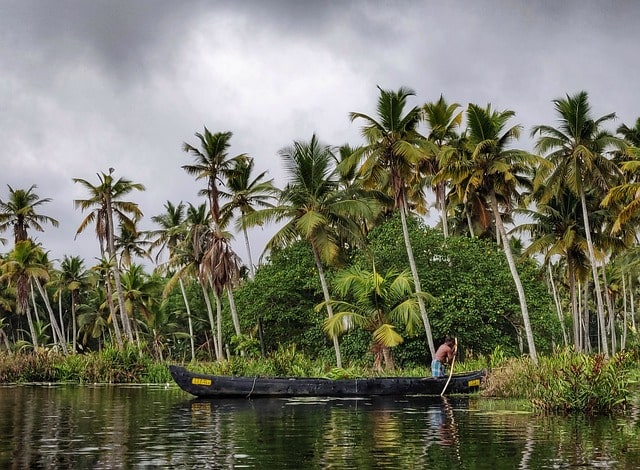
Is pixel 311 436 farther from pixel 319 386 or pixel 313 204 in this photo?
pixel 313 204

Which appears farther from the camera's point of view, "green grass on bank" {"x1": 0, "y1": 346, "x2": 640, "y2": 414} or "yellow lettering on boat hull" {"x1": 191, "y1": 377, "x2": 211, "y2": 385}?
"yellow lettering on boat hull" {"x1": 191, "y1": 377, "x2": 211, "y2": 385}

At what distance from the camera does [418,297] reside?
104 ft

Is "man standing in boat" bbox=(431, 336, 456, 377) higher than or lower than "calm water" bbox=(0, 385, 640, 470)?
higher

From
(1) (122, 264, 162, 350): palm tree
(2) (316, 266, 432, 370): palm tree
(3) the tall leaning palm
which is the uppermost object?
(3) the tall leaning palm

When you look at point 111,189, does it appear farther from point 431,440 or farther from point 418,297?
point 431,440

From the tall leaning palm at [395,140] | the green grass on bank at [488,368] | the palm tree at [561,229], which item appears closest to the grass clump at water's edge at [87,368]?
the green grass on bank at [488,368]

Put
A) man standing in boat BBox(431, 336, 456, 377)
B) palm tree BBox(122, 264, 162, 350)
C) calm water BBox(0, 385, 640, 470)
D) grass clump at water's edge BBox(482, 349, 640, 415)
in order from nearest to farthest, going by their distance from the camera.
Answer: calm water BBox(0, 385, 640, 470)
grass clump at water's edge BBox(482, 349, 640, 415)
man standing in boat BBox(431, 336, 456, 377)
palm tree BBox(122, 264, 162, 350)

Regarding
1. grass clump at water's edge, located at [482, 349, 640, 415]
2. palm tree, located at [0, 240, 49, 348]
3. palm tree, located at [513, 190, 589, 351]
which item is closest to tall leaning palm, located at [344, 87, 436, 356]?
palm tree, located at [513, 190, 589, 351]

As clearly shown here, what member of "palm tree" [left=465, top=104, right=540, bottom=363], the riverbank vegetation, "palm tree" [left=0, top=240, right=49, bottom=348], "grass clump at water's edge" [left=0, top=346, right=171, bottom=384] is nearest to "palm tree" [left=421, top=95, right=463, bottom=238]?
the riverbank vegetation

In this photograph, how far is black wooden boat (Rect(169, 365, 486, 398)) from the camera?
25000mm

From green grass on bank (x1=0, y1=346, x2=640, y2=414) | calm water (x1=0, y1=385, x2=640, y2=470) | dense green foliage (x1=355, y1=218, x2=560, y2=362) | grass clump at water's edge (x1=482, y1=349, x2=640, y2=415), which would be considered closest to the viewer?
calm water (x1=0, y1=385, x2=640, y2=470)

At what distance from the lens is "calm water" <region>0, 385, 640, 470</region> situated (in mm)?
12023

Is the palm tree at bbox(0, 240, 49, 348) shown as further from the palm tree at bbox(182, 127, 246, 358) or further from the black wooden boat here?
the black wooden boat

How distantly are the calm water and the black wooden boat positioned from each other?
1199mm
